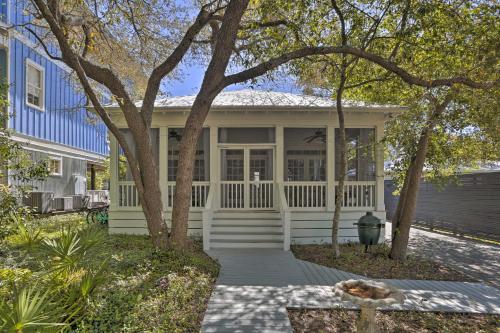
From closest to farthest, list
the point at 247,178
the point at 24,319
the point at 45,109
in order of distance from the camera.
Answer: the point at 24,319 < the point at 247,178 < the point at 45,109

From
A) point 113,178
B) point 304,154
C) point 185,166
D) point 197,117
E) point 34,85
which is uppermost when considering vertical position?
point 34,85

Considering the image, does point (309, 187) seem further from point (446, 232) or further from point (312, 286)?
point (446, 232)

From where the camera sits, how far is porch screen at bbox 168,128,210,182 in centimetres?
1067

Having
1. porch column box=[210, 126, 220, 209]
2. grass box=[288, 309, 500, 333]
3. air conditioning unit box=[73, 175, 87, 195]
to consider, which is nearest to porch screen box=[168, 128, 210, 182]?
porch column box=[210, 126, 220, 209]

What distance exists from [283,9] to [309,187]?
542cm

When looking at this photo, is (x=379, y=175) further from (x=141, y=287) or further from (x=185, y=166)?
(x=141, y=287)

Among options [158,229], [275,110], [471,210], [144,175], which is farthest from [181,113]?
[471,210]

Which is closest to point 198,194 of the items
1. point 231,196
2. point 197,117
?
point 231,196

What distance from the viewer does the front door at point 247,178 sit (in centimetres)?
1040

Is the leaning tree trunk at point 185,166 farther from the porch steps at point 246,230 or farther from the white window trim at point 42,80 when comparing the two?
the white window trim at point 42,80

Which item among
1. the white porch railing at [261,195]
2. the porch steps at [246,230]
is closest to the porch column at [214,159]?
the porch steps at [246,230]

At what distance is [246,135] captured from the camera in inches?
431

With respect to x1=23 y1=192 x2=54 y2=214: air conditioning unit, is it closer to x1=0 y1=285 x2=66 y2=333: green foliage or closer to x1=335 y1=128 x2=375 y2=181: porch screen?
x1=335 y1=128 x2=375 y2=181: porch screen

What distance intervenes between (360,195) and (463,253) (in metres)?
3.08
